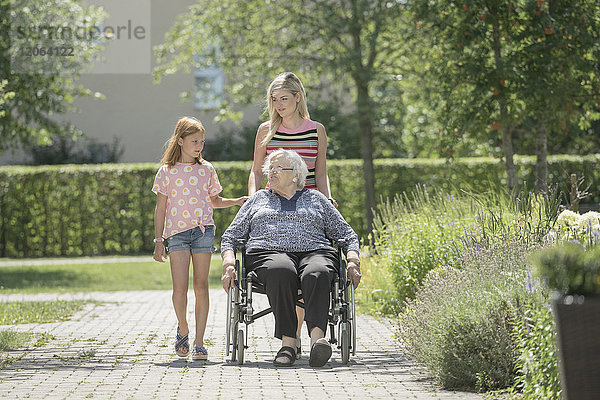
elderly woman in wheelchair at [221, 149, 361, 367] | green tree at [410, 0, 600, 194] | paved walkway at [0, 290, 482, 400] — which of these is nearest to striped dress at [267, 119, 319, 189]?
elderly woman in wheelchair at [221, 149, 361, 367]

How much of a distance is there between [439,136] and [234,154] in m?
11.3

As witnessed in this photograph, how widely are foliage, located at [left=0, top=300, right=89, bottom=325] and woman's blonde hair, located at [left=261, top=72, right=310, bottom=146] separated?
10.8ft

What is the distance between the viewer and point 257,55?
15.7 m

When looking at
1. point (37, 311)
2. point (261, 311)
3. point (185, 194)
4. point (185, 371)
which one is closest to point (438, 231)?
point (185, 194)

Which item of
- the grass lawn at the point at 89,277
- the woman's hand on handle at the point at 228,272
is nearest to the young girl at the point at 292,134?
the woman's hand on handle at the point at 228,272

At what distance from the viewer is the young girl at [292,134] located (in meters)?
7.03

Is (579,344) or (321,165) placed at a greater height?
(321,165)

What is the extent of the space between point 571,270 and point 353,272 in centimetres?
275

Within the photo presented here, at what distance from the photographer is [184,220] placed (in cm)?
675

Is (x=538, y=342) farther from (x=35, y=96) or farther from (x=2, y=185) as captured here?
(x=2, y=185)

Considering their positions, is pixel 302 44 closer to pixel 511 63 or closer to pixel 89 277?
pixel 89 277

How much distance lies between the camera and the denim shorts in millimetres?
6762

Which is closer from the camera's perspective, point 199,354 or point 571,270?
point 571,270

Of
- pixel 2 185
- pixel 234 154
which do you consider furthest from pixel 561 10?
pixel 234 154
